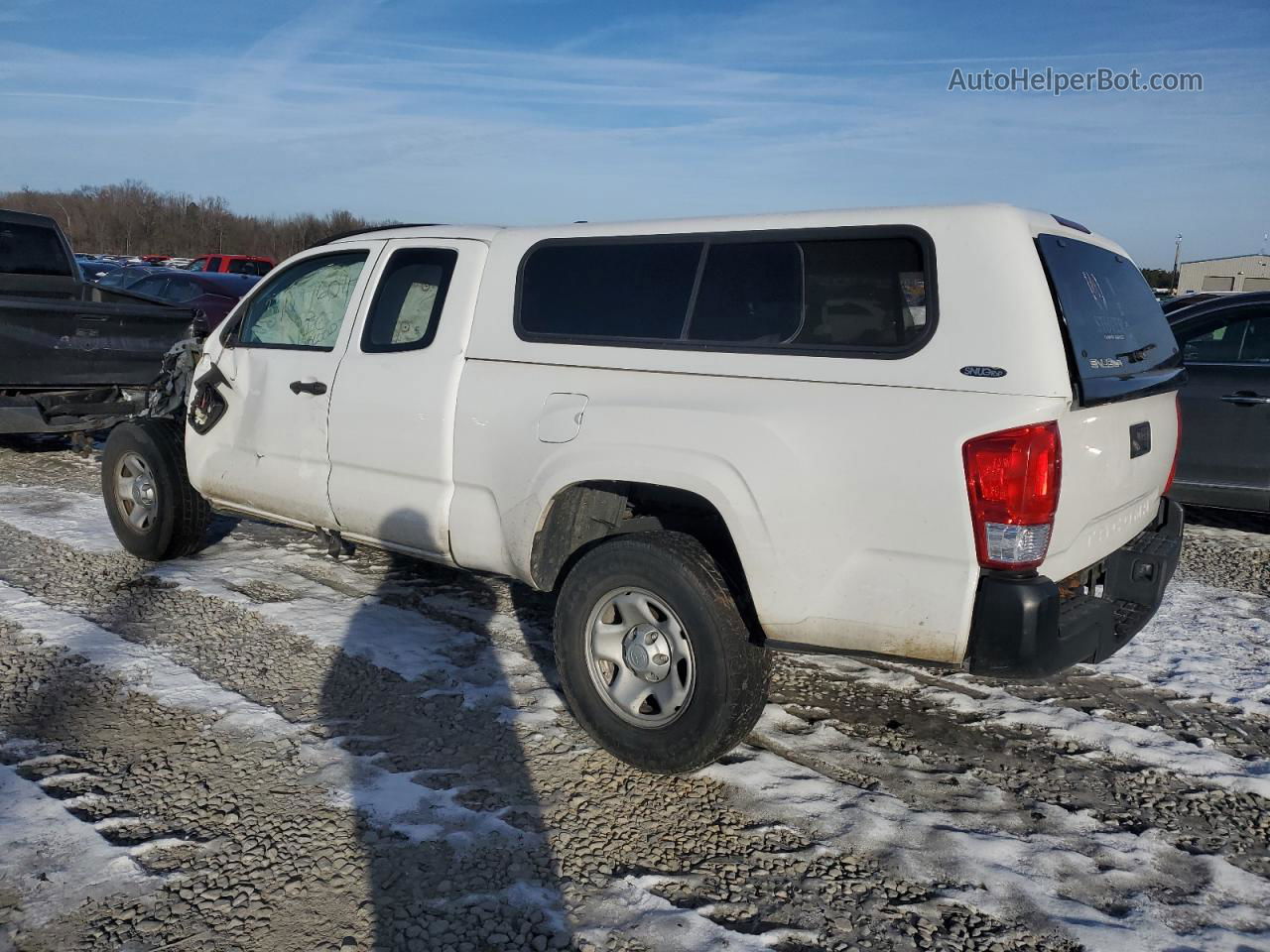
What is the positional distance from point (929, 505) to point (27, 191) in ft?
341

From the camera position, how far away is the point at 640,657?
11.7 ft

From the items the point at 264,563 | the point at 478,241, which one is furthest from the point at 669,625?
the point at 264,563

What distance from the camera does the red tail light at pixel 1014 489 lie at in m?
2.87

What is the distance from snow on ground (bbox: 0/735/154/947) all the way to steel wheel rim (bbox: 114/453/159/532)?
2.80 m

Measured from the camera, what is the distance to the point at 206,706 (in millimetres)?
4023

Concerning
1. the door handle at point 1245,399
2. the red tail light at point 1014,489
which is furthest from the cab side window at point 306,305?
the door handle at point 1245,399

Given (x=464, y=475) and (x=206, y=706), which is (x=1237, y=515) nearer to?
(x=464, y=475)

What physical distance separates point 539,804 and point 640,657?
0.60 metres

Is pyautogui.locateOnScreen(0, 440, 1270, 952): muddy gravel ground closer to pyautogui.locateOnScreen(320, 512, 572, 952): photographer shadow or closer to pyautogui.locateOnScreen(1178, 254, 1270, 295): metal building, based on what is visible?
pyautogui.locateOnScreen(320, 512, 572, 952): photographer shadow

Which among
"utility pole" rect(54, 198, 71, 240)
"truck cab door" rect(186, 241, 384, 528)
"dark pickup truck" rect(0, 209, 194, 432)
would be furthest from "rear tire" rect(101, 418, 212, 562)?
"utility pole" rect(54, 198, 71, 240)

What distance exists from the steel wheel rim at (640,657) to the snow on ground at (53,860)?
1.56 m

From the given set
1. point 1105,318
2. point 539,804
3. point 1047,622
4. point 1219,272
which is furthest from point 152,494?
point 1219,272

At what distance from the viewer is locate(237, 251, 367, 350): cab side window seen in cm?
491

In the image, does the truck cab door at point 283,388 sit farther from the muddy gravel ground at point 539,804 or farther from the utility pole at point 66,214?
the utility pole at point 66,214
